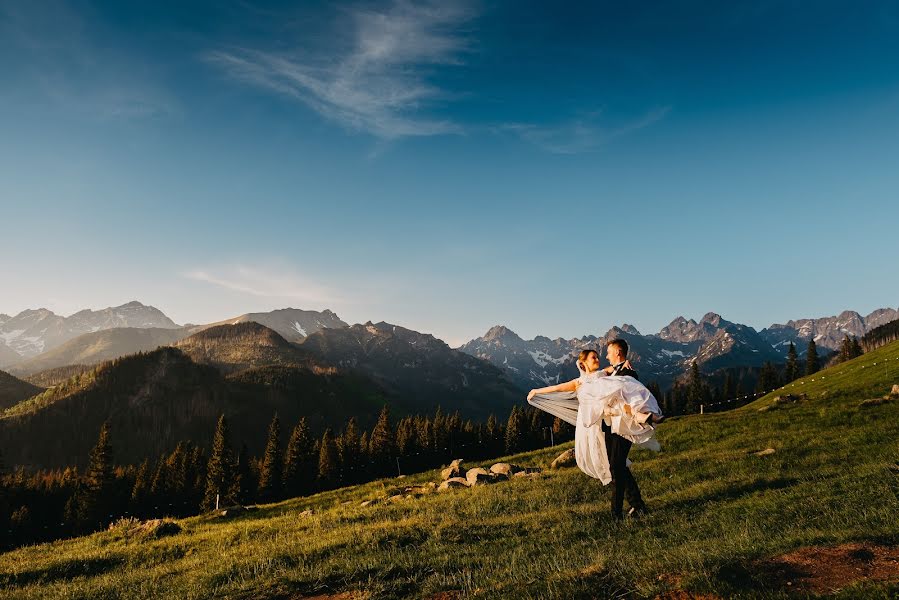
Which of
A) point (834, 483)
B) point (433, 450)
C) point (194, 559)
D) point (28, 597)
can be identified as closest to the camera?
point (28, 597)

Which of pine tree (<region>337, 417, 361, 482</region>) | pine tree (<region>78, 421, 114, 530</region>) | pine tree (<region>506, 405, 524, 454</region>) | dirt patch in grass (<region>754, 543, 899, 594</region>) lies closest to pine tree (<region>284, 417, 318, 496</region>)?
pine tree (<region>337, 417, 361, 482</region>)

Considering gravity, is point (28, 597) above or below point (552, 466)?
above

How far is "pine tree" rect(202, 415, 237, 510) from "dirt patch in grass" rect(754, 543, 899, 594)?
10118 centimetres

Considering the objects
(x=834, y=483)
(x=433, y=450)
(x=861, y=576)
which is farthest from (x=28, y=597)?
(x=433, y=450)

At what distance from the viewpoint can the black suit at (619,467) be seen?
12.0 meters

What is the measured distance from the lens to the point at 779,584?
661 cm

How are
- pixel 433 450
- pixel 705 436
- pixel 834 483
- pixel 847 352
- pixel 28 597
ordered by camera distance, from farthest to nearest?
pixel 847 352 → pixel 433 450 → pixel 705 436 → pixel 834 483 → pixel 28 597

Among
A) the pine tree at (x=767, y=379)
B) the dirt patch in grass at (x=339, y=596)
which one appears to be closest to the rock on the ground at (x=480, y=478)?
the dirt patch in grass at (x=339, y=596)

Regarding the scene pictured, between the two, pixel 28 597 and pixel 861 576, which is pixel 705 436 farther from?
pixel 28 597

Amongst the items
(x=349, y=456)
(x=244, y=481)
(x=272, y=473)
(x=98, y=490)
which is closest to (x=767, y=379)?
(x=349, y=456)

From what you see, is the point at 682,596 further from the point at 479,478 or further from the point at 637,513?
the point at 479,478

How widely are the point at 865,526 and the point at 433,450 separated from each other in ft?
391

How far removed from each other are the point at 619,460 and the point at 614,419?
3.75ft

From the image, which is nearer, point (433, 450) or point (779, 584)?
point (779, 584)
